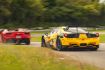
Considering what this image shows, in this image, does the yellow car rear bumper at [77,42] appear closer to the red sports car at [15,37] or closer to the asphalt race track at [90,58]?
the asphalt race track at [90,58]

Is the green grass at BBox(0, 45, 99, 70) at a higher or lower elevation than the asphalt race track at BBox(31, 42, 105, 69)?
higher

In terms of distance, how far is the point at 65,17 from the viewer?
72.3 meters

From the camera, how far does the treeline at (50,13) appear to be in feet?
215

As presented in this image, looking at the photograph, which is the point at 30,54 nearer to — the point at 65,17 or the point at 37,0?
the point at 37,0

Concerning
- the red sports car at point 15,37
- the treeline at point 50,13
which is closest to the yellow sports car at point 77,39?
the red sports car at point 15,37

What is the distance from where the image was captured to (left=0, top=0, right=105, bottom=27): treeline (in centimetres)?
6566

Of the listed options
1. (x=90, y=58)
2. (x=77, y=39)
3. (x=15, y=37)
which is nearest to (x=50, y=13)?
(x=15, y=37)

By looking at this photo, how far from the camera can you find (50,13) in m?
69.8

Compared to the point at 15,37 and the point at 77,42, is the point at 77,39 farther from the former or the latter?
the point at 15,37

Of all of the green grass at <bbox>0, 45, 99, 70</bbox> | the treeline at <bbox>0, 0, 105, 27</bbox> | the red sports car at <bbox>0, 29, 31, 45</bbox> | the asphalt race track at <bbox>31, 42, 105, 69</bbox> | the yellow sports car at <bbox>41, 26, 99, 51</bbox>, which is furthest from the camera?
the treeline at <bbox>0, 0, 105, 27</bbox>

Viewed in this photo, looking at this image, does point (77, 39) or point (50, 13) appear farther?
point (50, 13)

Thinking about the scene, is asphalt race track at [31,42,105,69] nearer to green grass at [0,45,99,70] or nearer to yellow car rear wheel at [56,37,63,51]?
green grass at [0,45,99,70]

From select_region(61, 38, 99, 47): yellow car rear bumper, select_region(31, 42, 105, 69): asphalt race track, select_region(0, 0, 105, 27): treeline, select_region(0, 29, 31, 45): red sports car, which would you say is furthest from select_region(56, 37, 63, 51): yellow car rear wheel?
select_region(0, 0, 105, 27): treeline

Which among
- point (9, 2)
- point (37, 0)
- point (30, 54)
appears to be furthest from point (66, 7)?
point (30, 54)
